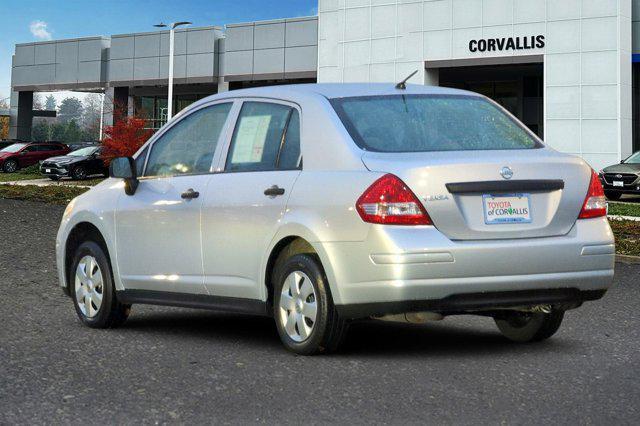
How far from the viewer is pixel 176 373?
6.12 meters

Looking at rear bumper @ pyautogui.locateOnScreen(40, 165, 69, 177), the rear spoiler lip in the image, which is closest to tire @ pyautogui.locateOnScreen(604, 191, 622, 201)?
rear bumper @ pyautogui.locateOnScreen(40, 165, 69, 177)

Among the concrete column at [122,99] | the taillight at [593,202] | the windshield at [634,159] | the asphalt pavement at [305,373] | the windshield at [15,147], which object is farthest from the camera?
the concrete column at [122,99]

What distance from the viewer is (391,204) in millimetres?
5973

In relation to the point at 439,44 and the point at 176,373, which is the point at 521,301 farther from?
the point at 439,44

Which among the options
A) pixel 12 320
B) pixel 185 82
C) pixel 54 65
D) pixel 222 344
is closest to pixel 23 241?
pixel 12 320

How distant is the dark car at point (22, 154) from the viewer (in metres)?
53.9

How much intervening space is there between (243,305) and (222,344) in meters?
0.48

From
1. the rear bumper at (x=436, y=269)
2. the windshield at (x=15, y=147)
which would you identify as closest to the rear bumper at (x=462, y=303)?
the rear bumper at (x=436, y=269)

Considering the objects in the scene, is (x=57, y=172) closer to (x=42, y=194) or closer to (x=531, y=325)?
(x=42, y=194)

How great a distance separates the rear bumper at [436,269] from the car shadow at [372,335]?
30.3 inches

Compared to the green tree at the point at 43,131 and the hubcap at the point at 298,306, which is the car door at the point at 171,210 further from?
the green tree at the point at 43,131

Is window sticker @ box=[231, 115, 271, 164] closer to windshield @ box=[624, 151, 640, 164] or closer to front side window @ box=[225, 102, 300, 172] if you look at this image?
front side window @ box=[225, 102, 300, 172]

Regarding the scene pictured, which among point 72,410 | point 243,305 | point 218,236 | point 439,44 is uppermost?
point 439,44

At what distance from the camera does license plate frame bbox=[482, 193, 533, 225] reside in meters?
6.13
